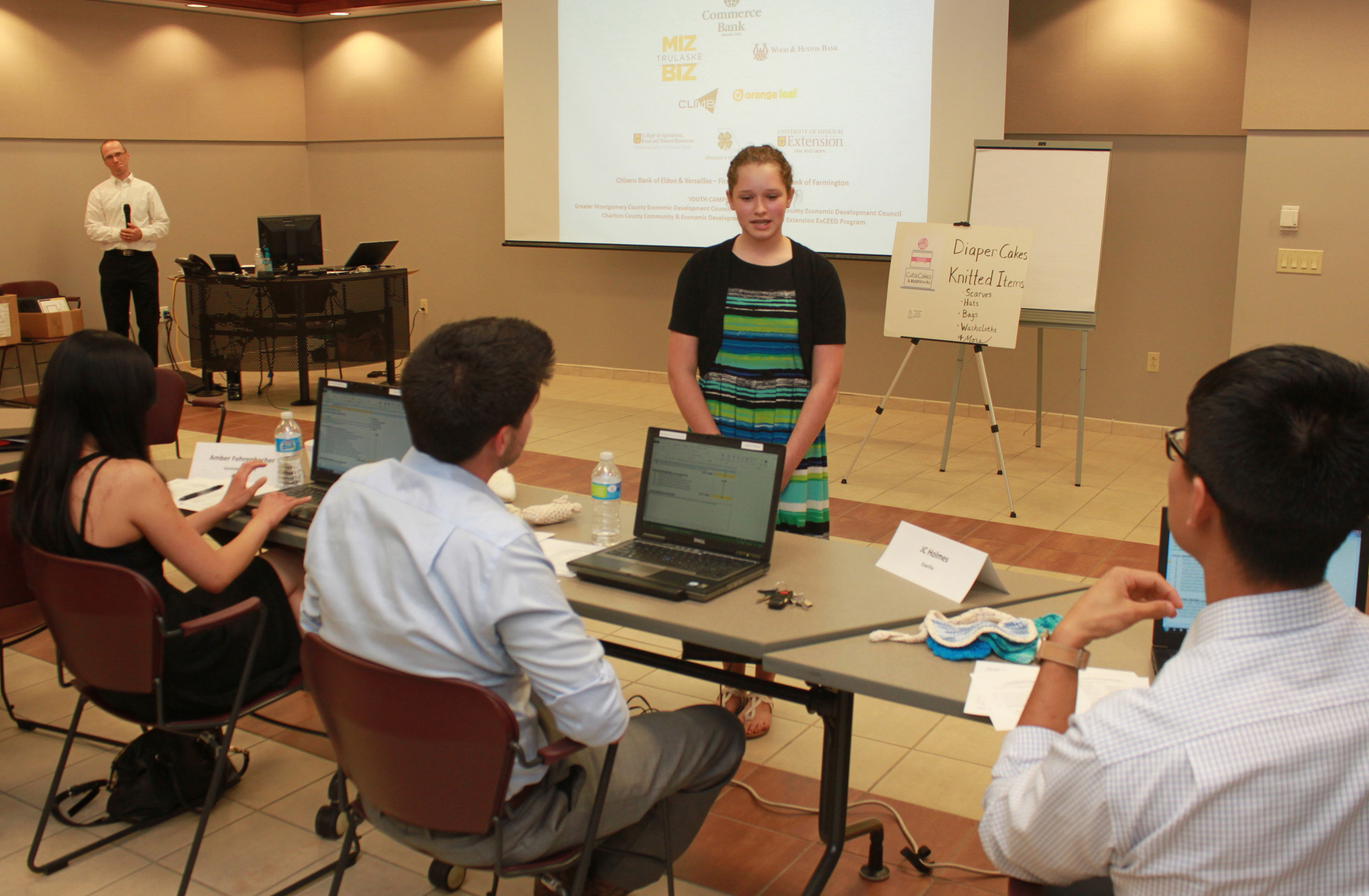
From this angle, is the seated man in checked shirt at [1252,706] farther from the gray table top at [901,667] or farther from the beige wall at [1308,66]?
the beige wall at [1308,66]

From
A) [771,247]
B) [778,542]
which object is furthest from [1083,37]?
[778,542]

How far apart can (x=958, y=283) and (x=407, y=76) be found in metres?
5.77

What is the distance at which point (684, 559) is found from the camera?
234cm

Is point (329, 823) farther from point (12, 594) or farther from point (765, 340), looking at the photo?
point (765, 340)

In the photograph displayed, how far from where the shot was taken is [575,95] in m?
7.83

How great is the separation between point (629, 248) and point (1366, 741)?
7036 millimetres

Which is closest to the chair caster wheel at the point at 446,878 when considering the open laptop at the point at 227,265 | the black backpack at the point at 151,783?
the black backpack at the point at 151,783

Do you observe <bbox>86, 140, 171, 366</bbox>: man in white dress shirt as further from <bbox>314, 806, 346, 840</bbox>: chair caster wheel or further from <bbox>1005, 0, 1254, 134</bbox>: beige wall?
<bbox>314, 806, 346, 840</bbox>: chair caster wheel

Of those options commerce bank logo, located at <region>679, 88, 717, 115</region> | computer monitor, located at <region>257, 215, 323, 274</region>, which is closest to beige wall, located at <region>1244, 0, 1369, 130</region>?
commerce bank logo, located at <region>679, 88, 717, 115</region>

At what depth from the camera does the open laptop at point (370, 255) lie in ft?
26.2

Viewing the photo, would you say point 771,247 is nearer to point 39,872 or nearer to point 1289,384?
point 1289,384

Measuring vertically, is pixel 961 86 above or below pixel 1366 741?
above

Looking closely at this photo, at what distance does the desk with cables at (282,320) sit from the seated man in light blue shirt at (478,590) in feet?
20.4

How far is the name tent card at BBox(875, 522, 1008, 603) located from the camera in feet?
7.18
